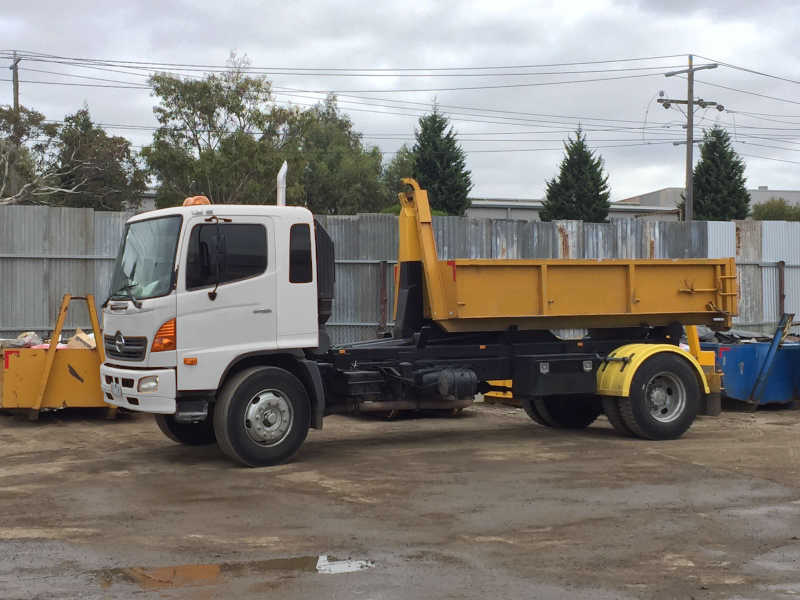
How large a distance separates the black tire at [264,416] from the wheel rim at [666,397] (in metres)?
4.54

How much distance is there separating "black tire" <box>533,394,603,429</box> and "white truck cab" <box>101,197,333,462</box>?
4.14 meters

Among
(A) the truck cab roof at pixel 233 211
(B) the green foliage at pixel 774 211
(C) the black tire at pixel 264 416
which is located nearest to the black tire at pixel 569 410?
(C) the black tire at pixel 264 416

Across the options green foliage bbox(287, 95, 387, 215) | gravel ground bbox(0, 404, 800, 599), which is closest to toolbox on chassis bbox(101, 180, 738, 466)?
gravel ground bbox(0, 404, 800, 599)

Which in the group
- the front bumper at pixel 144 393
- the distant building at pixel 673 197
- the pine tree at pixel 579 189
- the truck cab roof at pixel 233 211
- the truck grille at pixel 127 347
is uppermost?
the distant building at pixel 673 197

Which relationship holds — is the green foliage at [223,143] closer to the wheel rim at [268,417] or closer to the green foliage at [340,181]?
the green foliage at [340,181]

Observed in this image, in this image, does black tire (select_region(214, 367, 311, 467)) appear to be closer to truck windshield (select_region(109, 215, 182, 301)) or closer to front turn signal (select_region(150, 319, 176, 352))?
front turn signal (select_region(150, 319, 176, 352))

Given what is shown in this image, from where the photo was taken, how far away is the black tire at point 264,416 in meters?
10.3

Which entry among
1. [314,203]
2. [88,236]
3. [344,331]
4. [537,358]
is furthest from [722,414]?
[314,203]

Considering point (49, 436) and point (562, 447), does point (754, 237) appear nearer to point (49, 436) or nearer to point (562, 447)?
point (562, 447)

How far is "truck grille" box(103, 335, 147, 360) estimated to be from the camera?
10242 millimetres

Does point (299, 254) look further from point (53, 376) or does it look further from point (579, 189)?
point (579, 189)

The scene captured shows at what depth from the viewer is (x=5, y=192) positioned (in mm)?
46344

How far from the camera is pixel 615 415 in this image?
12789 mm

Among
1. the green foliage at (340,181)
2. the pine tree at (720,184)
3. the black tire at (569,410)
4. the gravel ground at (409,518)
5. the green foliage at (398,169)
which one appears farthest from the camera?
the green foliage at (398,169)
